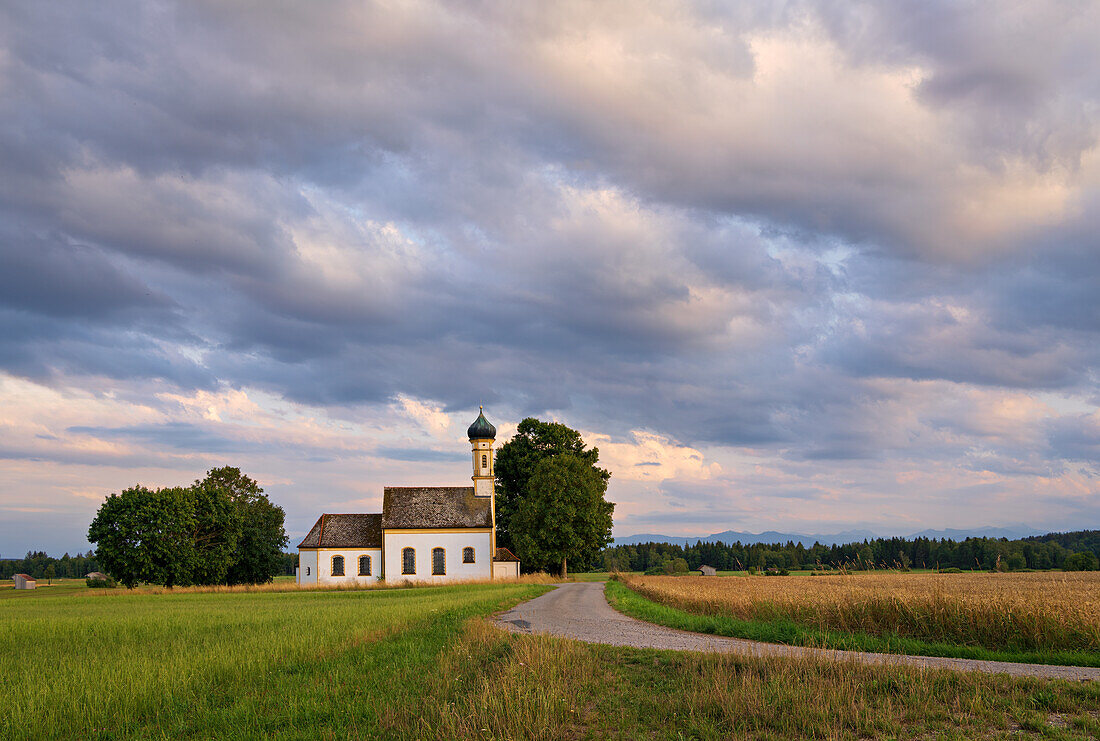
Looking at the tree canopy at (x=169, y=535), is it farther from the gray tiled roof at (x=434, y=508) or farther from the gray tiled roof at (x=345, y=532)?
the gray tiled roof at (x=434, y=508)

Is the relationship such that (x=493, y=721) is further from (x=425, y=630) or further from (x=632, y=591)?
(x=632, y=591)

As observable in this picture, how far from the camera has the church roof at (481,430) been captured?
238ft

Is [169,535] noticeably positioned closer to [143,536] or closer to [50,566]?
[143,536]

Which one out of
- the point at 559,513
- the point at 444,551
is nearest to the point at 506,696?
the point at 559,513

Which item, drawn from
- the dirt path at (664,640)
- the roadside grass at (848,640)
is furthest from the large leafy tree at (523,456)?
the roadside grass at (848,640)

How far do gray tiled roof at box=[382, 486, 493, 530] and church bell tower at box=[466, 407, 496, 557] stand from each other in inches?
39.0

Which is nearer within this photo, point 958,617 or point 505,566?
point 958,617

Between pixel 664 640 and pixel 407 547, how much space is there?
54743 millimetres

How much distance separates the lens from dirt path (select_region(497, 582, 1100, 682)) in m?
11.6

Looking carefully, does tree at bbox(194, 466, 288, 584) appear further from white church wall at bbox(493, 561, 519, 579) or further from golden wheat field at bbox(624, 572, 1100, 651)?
golden wheat field at bbox(624, 572, 1100, 651)

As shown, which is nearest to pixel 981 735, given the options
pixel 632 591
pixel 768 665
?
pixel 768 665

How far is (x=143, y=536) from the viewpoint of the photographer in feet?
185

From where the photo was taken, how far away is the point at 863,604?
59.6ft

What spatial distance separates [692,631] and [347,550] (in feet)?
178
